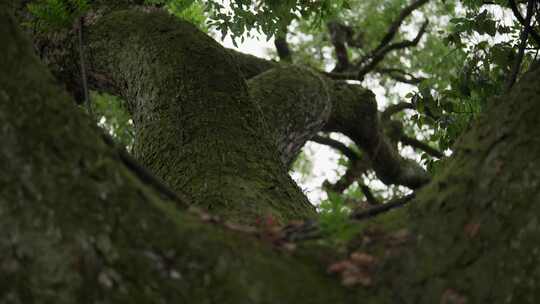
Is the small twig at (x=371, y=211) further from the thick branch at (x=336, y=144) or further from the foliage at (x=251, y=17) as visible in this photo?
the thick branch at (x=336, y=144)

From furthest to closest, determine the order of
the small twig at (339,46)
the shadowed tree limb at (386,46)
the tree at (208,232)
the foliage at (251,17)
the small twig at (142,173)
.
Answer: the small twig at (339,46), the shadowed tree limb at (386,46), the foliage at (251,17), the small twig at (142,173), the tree at (208,232)

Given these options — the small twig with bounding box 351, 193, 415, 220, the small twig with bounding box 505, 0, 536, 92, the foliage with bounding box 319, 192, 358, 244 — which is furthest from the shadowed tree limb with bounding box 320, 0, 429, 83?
the foliage with bounding box 319, 192, 358, 244

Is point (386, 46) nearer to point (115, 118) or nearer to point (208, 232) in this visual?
point (115, 118)

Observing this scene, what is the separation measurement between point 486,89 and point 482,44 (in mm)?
338

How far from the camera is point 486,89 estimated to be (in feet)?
13.5

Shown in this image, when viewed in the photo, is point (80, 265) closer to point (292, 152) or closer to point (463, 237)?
point (463, 237)

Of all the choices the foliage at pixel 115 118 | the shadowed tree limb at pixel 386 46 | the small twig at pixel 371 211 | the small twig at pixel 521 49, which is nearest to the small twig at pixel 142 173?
the small twig at pixel 371 211

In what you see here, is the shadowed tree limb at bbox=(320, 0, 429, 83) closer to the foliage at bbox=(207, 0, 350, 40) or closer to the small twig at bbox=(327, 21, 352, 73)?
the small twig at bbox=(327, 21, 352, 73)

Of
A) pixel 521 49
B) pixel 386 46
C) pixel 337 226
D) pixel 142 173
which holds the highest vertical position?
pixel 386 46

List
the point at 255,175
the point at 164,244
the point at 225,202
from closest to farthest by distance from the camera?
the point at 164,244 < the point at 225,202 < the point at 255,175

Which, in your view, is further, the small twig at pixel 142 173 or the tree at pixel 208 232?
the small twig at pixel 142 173

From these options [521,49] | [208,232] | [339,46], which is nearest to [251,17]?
[521,49]

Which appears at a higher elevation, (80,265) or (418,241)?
(418,241)

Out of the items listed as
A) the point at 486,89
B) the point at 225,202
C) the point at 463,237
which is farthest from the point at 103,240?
the point at 486,89
